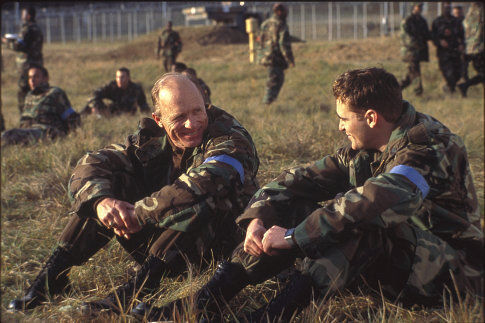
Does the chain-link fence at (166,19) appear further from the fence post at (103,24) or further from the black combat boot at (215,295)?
the black combat boot at (215,295)

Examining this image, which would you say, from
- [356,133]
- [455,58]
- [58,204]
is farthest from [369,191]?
[455,58]

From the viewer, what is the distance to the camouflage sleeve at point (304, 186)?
2375mm

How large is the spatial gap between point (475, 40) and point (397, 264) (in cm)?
922

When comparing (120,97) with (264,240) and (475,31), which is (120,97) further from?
(264,240)

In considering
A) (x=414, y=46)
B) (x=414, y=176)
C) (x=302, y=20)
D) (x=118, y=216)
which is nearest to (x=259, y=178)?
(x=118, y=216)

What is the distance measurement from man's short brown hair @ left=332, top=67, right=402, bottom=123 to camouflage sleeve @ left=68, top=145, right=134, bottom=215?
116cm

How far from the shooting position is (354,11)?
30.3m

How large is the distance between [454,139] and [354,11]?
97.6ft

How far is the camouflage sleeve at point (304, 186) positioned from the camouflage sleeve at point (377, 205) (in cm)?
36

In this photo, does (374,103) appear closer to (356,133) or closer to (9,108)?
(356,133)

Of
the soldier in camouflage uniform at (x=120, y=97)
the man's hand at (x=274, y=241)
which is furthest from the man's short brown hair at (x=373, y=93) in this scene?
the soldier in camouflage uniform at (x=120, y=97)

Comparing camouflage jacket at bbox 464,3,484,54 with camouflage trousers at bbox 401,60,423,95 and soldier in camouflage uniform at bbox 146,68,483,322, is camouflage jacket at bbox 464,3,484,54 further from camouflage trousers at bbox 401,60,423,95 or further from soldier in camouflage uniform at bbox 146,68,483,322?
soldier in camouflage uniform at bbox 146,68,483,322

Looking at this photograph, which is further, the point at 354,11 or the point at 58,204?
the point at 354,11

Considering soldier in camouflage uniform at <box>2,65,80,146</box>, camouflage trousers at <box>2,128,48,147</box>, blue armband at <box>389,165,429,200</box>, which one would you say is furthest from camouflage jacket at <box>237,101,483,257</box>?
soldier in camouflage uniform at <box>2,65,80,146</box>
